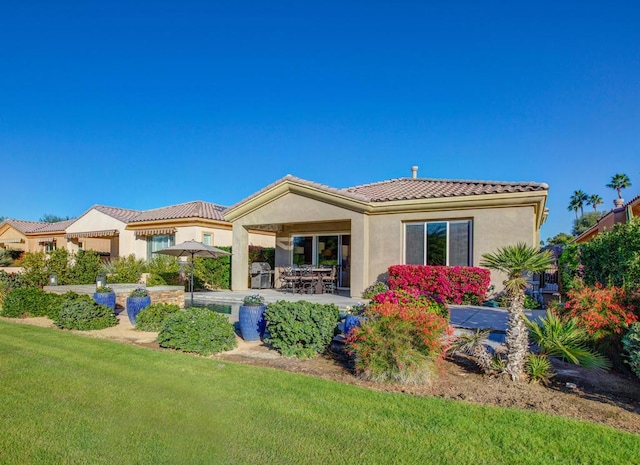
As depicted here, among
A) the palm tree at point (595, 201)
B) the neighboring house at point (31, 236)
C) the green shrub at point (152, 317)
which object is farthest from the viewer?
the palm tree at point (595, 201)

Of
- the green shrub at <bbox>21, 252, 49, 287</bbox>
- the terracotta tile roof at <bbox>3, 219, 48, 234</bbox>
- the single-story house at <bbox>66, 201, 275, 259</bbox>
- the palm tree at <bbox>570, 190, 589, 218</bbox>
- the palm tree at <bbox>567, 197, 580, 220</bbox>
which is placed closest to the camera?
the green shrub at <bbox>21, 252, 49, 287</bbox>

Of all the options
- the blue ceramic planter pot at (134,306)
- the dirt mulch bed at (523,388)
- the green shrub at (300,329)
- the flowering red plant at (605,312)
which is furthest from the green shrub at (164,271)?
the flowering red plant at (605,312)

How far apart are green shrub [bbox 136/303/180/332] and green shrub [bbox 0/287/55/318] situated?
17.4 ft

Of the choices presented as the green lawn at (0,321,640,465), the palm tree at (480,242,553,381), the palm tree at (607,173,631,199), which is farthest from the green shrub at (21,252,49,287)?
the palm tree at (607,173,631,199)

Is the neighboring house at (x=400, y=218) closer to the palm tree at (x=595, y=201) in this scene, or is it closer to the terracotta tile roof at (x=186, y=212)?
the terracotta tile roof at (x=186, y=212)

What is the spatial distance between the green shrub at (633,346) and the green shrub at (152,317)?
12042mm

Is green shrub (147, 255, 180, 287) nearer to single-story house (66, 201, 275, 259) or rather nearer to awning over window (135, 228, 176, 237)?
single-story house (66, 201, 275, 259)

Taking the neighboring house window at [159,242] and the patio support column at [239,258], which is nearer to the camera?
the patio support column at [239,258]

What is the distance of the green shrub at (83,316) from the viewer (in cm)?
1319

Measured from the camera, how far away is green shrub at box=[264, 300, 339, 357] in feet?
31.1

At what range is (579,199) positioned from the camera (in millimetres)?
80250

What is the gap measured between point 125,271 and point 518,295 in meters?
24.6

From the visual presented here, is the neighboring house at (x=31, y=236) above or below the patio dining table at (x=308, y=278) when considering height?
above

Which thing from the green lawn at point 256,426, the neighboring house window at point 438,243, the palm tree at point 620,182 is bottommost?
the green lawn at point 256,426
